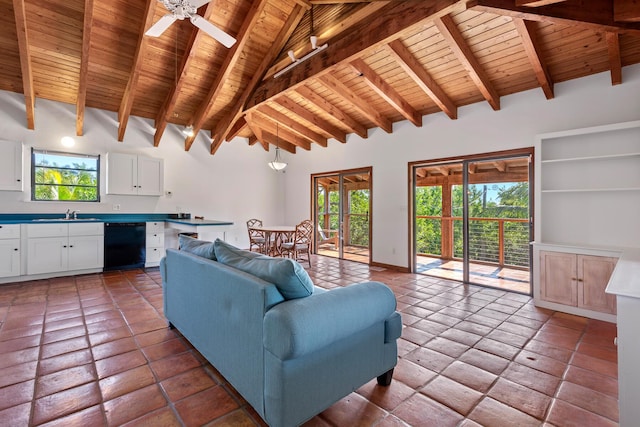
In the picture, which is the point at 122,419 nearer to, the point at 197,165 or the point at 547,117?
the point at 547,117

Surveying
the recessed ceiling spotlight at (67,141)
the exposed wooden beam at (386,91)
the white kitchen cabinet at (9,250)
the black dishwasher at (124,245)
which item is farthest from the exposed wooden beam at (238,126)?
the white kitchen cabinet at (9,250)

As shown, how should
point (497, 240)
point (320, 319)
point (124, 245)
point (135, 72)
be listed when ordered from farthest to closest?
point (124, 245), point (497, 240), point (135, 72), point (320, 319)

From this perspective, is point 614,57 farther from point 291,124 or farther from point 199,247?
point 291,124

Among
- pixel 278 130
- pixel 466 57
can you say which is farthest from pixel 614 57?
pixel 278 130

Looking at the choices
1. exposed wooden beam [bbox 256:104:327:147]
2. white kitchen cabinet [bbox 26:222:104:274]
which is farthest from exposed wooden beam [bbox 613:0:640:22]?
white kitchen cabinet [bbox 26:222:104:274]

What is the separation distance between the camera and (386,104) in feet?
17.3

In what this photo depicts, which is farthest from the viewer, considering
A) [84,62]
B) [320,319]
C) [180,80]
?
[180,80]

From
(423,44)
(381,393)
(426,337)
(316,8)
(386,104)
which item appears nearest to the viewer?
(381,393)

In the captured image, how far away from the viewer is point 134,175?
18.9 ft

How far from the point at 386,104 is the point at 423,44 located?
4.90 feet

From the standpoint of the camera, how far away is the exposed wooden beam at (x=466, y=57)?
3.24 metres

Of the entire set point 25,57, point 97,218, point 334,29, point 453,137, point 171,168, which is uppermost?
point 334,29

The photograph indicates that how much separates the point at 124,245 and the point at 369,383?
5197 millimetres

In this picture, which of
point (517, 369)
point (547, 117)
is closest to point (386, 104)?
point (547, 117)
